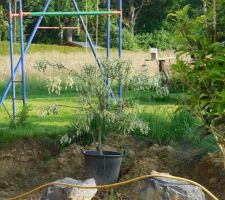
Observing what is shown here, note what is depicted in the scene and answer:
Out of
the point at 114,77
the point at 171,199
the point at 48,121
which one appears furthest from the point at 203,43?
the point at 48,121

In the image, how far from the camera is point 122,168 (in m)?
7.41

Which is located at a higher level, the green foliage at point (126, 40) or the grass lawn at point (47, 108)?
the grass lawn at point (47, 108)

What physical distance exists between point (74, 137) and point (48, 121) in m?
2.59

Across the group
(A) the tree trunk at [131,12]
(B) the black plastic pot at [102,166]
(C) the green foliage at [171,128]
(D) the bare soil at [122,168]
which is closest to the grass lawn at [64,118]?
(C) the green foliage at [171,128]

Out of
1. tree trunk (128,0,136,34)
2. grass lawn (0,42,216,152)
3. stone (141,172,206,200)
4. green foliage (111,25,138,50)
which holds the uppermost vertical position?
stone (141,172,206,200)

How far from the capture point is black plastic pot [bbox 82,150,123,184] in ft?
22.7

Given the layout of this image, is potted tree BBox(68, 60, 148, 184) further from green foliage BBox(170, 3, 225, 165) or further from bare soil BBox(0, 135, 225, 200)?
green foliage BBox(170, 3, 225, 165)

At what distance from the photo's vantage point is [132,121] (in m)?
7.07

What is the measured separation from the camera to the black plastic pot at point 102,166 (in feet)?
22.7

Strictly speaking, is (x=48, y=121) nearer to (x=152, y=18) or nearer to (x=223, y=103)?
(x=223, y=103)

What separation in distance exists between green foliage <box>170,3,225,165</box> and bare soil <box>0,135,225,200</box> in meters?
1.20

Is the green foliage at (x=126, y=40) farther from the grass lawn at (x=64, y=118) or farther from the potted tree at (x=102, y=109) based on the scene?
the potted tree at (x=102, y=109)

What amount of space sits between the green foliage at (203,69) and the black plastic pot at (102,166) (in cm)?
145

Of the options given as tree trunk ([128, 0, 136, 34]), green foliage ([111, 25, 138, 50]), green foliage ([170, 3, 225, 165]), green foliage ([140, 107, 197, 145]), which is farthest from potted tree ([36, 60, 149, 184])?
tree trunk ([128, 0, 136, 34])
